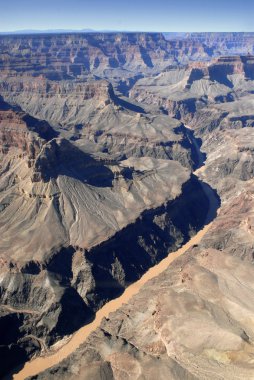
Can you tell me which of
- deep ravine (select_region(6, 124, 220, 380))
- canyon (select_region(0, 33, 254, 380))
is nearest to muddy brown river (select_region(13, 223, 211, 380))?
deep ravine (select_region(6, 124, 220, 380))

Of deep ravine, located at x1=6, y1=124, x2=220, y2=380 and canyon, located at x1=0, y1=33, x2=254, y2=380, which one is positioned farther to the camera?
deep ravine, located at x1=6, y1=124, x2=220, y2=380

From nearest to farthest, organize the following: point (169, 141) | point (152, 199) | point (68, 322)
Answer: point (68, 322) → point (152, 199) → point (169, 141)

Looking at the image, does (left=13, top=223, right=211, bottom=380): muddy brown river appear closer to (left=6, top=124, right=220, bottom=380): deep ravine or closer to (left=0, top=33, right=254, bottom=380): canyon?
(left=6, top=124, right=220, bottom=380): deep ravine

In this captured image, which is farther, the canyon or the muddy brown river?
the muddy brown river

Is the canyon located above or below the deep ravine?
above

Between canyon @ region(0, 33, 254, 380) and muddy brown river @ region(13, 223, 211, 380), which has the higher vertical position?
canyon @ region(0, 33, 254, 380)

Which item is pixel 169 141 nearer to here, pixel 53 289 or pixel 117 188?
pixel 117 188

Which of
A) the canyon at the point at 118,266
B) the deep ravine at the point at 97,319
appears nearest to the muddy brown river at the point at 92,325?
the deep ravine at the point at 97,319

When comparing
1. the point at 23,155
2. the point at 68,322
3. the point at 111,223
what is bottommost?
the point at 68,322

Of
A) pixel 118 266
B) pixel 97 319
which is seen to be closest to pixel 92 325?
pixel 97 319

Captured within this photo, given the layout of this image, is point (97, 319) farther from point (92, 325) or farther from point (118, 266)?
point (118, 266)

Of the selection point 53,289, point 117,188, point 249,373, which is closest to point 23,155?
point 117,188
